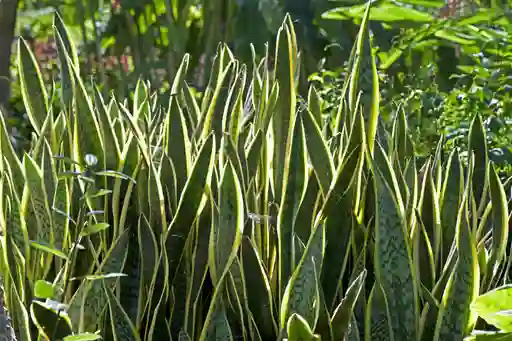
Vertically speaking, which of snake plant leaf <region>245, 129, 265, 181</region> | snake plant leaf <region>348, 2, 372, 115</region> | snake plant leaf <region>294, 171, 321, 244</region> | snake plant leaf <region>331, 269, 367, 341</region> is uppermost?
snake plant leaf <region>348, 2, 372, 115</region>

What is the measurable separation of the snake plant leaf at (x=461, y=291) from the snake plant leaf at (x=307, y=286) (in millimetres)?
139

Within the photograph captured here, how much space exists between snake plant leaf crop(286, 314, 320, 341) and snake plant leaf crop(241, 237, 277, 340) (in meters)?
0.13

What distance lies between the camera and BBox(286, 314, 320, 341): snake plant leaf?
66 cm

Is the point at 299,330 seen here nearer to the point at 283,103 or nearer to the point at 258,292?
the point at 258,292

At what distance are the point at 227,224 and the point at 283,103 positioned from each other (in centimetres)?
20

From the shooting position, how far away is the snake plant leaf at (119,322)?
80 cm

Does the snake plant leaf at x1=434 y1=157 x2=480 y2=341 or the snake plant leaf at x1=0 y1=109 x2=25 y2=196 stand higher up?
the snake plant leaf at x1=0 y1=109 x2=25 y2=196

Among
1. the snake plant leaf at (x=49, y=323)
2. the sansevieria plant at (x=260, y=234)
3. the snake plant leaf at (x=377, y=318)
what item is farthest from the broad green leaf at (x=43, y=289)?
the snake plant leaf at (x=377, y=318)

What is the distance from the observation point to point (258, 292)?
0.81 metres

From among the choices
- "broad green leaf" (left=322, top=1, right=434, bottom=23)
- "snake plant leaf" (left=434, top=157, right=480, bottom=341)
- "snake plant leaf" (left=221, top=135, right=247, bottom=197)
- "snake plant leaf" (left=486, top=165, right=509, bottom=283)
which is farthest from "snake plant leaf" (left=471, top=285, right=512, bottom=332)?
"broad green leaf" (left=322, top=1, right=434, bottom=23)

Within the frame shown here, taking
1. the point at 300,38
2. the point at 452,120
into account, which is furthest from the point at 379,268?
the point at 300,38

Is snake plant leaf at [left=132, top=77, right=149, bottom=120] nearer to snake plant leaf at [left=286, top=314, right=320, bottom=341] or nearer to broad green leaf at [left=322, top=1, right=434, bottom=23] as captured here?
snake plant leaf at [left=286, top=314, right=320, bottom=341]

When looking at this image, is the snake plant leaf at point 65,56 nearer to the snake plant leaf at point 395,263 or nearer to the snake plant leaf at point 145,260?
the snake plant leaf at point 145,260

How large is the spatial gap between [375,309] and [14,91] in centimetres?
266
